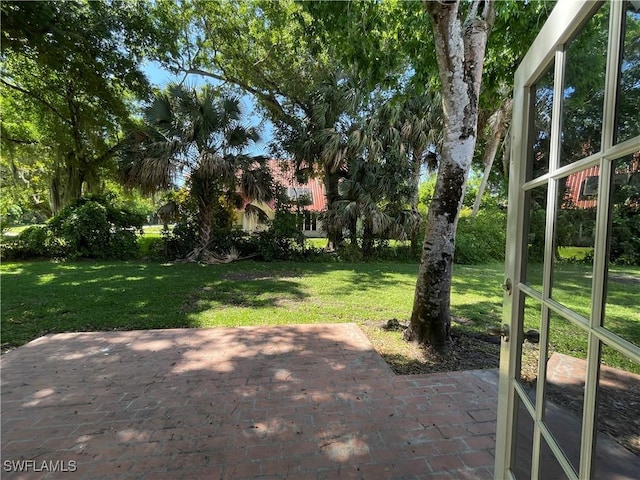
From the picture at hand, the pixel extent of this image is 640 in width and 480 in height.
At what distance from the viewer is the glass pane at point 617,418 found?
836mm

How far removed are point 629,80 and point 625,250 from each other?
0.44 meters

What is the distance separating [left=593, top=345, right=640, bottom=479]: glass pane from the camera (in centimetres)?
84

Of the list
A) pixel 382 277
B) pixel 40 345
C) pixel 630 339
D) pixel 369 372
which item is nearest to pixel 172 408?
pixel 369 372

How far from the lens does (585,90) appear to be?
106 centimetres

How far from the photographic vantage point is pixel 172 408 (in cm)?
261

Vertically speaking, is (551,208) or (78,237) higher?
(551,208)

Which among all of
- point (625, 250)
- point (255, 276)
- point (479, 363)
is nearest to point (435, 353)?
point (479, 363)

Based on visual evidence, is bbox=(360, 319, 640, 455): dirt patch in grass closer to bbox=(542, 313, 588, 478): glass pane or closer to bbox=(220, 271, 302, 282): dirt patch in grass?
bbox=(542, 313, 588, 478): glass pane

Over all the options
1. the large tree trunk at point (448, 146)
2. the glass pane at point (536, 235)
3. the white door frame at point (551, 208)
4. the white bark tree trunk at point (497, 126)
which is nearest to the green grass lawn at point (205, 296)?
the large tree trunk at point (448, 146)

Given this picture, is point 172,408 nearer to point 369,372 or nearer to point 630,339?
→ point 369,372

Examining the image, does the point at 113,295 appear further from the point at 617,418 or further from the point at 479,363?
the point at 617,418

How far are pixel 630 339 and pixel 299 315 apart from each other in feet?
14.9

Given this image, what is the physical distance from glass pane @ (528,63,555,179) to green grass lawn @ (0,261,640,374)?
3.41 metres

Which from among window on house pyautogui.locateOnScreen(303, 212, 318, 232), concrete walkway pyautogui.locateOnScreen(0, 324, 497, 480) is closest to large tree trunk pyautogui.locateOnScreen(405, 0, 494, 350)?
concrete walkway pyautogui.locateOnScreen(0, 324, 497, 480)
